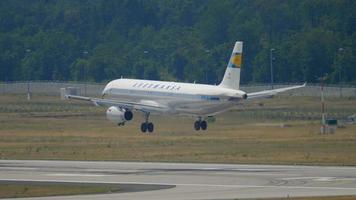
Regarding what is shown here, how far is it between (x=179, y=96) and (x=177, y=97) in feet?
0.73

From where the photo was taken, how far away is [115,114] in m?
102

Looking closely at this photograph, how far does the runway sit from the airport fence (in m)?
70.4

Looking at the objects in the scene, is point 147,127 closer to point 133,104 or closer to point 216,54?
point 133,104

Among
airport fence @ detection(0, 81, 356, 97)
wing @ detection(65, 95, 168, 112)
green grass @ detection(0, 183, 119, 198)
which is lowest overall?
green grass @ detection(0, 183, 119, 198)

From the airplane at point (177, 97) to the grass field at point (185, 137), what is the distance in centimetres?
154

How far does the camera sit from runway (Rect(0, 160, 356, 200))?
5525 cm

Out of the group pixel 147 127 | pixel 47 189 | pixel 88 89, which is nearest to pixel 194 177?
pixel 47 189

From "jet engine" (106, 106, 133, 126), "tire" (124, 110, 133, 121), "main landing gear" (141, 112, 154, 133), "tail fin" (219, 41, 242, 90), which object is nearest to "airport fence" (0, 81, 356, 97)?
"tire" (124, 110, 133, 121)

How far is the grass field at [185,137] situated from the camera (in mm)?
78938

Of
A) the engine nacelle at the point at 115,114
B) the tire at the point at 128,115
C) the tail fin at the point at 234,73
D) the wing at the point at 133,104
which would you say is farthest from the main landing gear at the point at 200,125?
the engine nacelle at the point at 115,114

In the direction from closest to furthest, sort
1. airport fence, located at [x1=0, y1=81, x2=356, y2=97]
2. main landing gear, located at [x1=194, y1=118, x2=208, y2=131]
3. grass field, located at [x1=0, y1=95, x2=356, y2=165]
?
grass field, located at [x1=0, y1=95, x2=356, y2=165]
main landing gear, located at [x1=194, y1=118, x2=208, y2=131]
airport fence, located at [x1=0, y1=81, x2=356, y2=97]

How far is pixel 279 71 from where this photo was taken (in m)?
177

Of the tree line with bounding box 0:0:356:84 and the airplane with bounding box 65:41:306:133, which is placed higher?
the tree line with bounding box 0:0:356:84

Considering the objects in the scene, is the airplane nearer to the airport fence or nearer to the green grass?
the green grass
